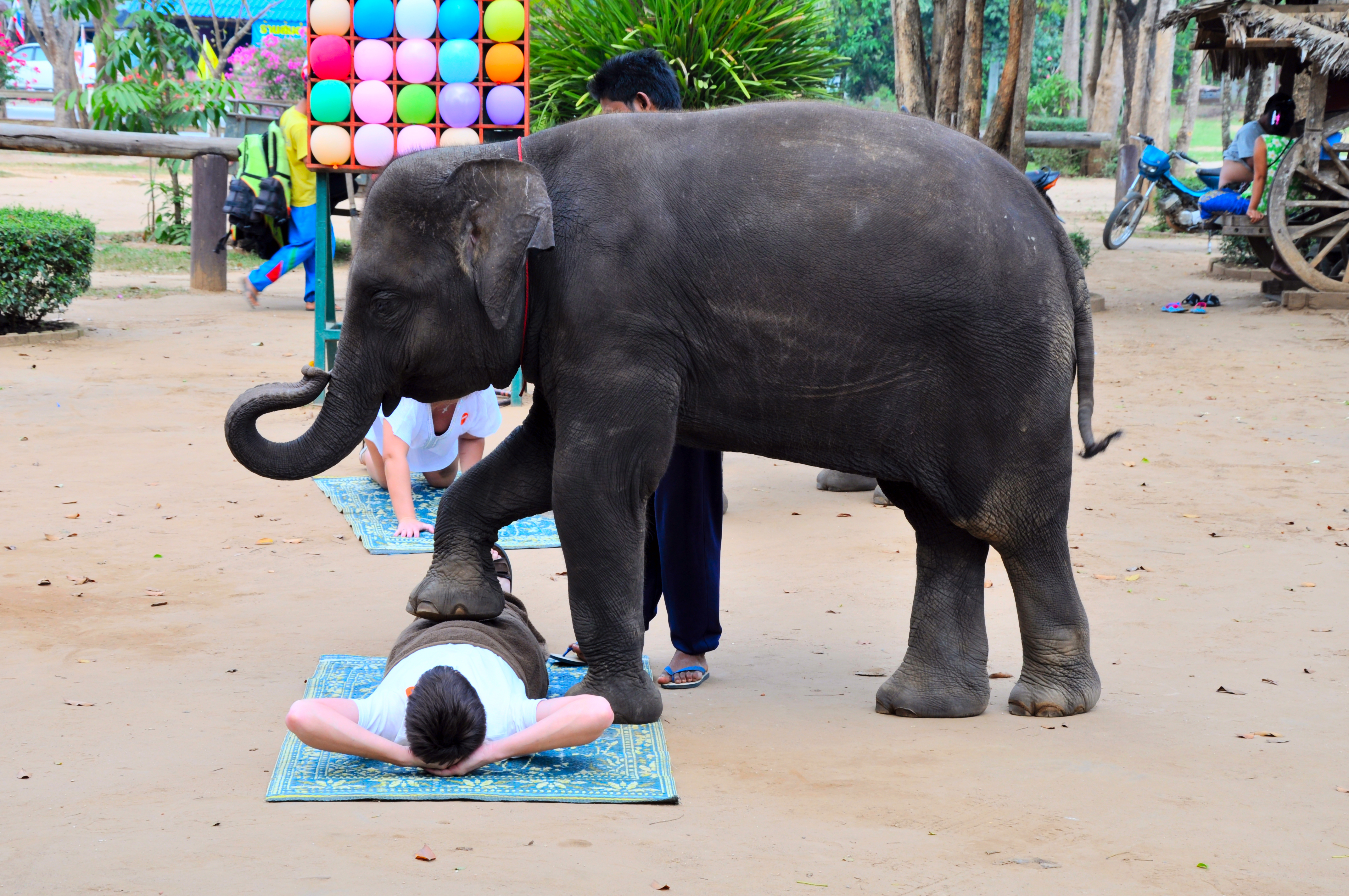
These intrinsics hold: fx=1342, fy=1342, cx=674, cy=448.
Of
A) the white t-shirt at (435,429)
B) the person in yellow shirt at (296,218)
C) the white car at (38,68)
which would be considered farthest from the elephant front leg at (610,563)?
the white car at (38,68)

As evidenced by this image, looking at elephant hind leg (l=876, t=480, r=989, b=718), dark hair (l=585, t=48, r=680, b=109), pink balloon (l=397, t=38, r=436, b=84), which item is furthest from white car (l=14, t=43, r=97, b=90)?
elephant hind leg (l=876, t=480, r=989, b=718)

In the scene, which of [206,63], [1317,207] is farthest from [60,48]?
[1317,207]

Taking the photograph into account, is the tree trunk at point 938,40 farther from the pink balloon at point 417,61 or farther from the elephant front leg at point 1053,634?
the elephant front leg at point 1053,634

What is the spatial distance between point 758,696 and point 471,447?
2692mm

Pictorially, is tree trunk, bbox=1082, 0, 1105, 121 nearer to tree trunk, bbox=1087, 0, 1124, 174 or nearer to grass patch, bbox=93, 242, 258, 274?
tree trunk, bbox=1087, 0, 1124, 174

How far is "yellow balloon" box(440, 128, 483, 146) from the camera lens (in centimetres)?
792

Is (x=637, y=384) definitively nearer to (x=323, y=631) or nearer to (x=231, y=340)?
(x=323, y=631)

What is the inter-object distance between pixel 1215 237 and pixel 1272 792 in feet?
→ 60.4

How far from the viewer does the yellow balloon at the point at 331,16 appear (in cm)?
780

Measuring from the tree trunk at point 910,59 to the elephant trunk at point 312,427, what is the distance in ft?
26.5

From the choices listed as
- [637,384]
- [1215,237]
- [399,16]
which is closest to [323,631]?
[637,384]

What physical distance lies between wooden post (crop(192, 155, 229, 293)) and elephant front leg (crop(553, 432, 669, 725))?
979cm

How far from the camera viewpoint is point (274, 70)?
29.9 meters

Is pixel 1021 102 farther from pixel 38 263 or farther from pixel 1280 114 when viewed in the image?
pixel 38 263
